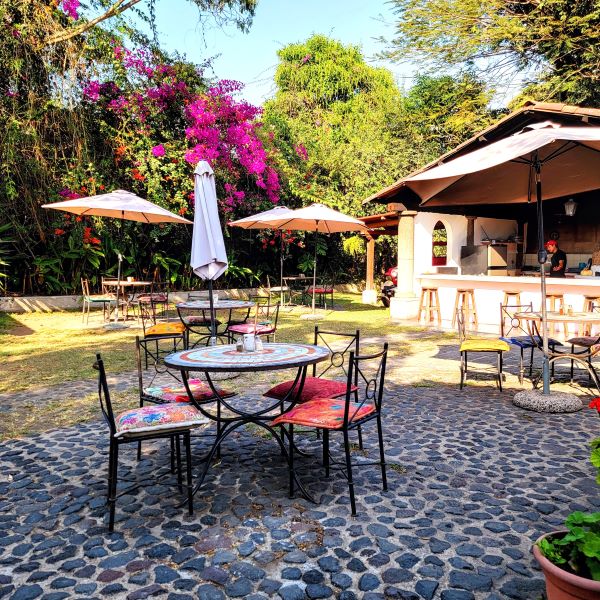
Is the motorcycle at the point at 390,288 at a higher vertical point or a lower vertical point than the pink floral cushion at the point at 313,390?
higher

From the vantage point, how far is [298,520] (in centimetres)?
293

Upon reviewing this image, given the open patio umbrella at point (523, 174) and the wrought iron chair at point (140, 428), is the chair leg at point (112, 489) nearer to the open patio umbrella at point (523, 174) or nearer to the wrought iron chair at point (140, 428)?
the wrought iron chair at point (140, 428)

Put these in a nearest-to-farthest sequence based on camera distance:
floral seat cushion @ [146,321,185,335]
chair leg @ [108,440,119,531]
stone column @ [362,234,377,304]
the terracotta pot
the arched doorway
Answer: the terracotta pot < chair leg @ [108,440,119,531] < floral seat cushion @ [146,321,185,335] < stone column @ [362,234,377,304] < the arched doorway

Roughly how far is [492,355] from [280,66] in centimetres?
2946

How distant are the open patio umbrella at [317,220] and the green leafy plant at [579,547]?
369 inches

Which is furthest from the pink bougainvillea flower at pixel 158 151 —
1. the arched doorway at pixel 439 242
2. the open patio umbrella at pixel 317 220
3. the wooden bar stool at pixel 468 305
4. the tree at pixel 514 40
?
the arched doorway at pixel 439 242

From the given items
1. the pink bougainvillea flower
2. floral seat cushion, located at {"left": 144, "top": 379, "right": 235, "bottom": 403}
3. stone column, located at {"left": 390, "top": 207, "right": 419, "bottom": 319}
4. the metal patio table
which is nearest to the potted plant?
the metal patio table

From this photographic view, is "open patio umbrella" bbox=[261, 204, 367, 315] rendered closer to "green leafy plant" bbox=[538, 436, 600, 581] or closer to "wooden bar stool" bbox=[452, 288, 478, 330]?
"wooden bar stool" bbox=[452, 288, 478, 330]

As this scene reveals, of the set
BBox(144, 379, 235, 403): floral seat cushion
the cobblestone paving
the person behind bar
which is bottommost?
the cobblestone paving

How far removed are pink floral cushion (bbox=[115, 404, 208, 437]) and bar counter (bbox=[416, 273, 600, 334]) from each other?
810 centimetres

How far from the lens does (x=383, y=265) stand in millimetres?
19672

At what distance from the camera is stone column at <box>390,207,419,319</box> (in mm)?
12086

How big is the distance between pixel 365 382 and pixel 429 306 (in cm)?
588

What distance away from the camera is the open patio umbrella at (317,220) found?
11.2 meters
